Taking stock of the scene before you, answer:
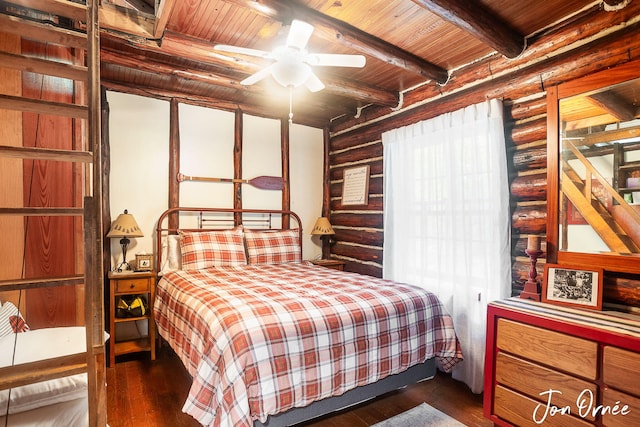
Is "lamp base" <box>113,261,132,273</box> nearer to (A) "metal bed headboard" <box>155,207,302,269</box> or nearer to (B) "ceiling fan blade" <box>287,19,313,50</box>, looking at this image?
(A) "metal bed headboard" <box>155,207,302,269</box>

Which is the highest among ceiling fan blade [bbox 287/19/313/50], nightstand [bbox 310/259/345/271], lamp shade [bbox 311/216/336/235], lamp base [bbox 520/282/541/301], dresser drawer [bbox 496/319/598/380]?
ceiling fan blade [bbox 287/19/313/50]

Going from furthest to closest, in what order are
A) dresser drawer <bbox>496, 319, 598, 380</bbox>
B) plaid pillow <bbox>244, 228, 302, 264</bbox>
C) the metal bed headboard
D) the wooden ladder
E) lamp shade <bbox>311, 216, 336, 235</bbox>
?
lamp shade <bbox>311, 216, 336, 235</bbox> < plaid pillow <bbox>244, 228, 302, 264</bbox> < the metal bed headboard < dresser drawer <bbox>496, 319, 598, 380</bbox> < the wooden ladder

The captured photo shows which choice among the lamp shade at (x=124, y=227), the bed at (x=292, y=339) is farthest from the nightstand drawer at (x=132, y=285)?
the lamp shade at (x=124, y=227)

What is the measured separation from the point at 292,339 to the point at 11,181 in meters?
1.75

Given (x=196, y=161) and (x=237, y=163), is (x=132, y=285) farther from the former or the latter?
(x=237, y=163)

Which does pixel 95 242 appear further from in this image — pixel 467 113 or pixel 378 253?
pixel 378 253

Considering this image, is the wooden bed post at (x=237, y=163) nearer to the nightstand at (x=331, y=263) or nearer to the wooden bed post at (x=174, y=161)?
the wooden bed post at (x=174, y=161)

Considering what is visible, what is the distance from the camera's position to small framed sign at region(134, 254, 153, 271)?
10.5ft

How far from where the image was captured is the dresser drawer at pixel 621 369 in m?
A: 1.53

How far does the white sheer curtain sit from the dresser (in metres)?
0.50

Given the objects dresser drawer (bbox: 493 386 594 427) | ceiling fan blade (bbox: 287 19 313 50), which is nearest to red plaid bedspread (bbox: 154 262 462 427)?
dresser drawer (bbox: 493 386 594 427)

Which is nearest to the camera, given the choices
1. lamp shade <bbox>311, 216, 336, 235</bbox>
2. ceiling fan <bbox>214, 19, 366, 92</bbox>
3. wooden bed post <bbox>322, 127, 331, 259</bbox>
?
ceiling fan <bbox>214, 19, 366, 92</bbox>

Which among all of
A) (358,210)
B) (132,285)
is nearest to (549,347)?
(358,210)

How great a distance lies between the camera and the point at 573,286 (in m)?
2.04
